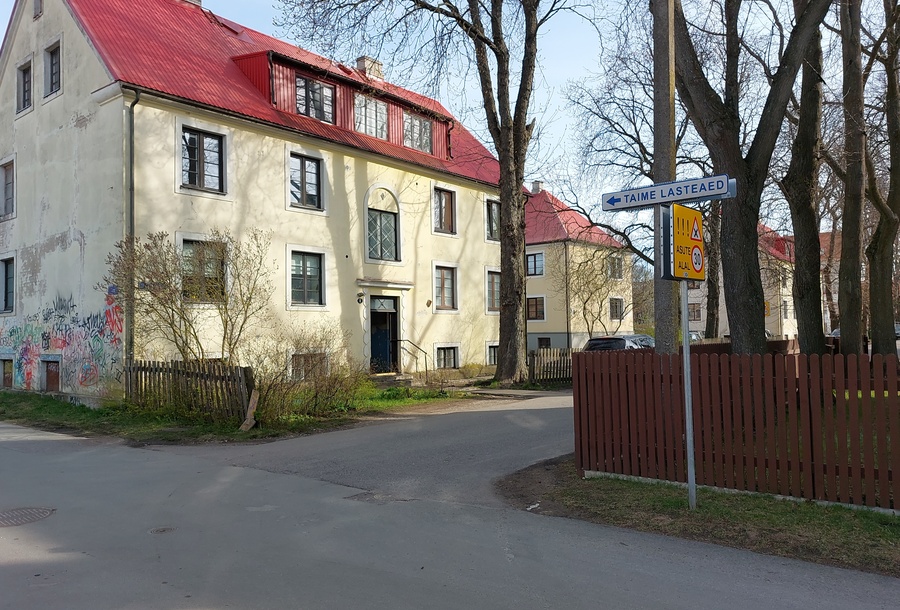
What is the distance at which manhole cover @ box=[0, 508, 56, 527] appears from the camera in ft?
22.4

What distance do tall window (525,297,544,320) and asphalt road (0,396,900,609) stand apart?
35.3 metres

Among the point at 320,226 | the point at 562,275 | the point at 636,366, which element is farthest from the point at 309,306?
the point at 562,275

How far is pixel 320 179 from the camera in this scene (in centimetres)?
2186

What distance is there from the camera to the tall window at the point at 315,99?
73.7ft

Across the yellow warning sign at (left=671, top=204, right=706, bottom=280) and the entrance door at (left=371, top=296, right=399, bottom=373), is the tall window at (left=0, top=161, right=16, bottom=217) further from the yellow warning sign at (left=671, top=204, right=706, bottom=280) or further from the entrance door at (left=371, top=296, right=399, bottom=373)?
the yellow warning sign at (left=671, top=204, right=706, bottom=280)

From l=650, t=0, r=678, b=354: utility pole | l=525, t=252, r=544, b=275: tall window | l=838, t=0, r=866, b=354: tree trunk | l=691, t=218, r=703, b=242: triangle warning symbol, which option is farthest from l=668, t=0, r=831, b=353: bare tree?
l=525, t=252, r=544, b=275: tall window

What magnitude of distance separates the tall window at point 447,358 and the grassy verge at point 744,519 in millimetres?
18009

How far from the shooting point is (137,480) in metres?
8.88

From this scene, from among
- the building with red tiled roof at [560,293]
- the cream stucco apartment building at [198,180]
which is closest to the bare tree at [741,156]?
the cream stucco apartment building at [198,180]

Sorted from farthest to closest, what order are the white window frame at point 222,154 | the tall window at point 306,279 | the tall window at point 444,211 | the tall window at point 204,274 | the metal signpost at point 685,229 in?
the tall window at point 444,211 < the tall window at point 306,279 < the white window frame at point 222,154 < the tall window at point 204,274 < the metal signpost at point 685,229

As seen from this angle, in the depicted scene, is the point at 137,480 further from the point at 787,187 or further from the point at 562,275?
the point at 562,275

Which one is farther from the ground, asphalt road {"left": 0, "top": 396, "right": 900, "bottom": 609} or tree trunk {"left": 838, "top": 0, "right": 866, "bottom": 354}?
tree trunk {"left": 838, "top": 0, "right": 866, "bottom": 354}

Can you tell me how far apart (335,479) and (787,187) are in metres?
10.6

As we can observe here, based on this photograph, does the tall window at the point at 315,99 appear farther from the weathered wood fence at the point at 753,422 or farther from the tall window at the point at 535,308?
the tall window at the point at 535,308
